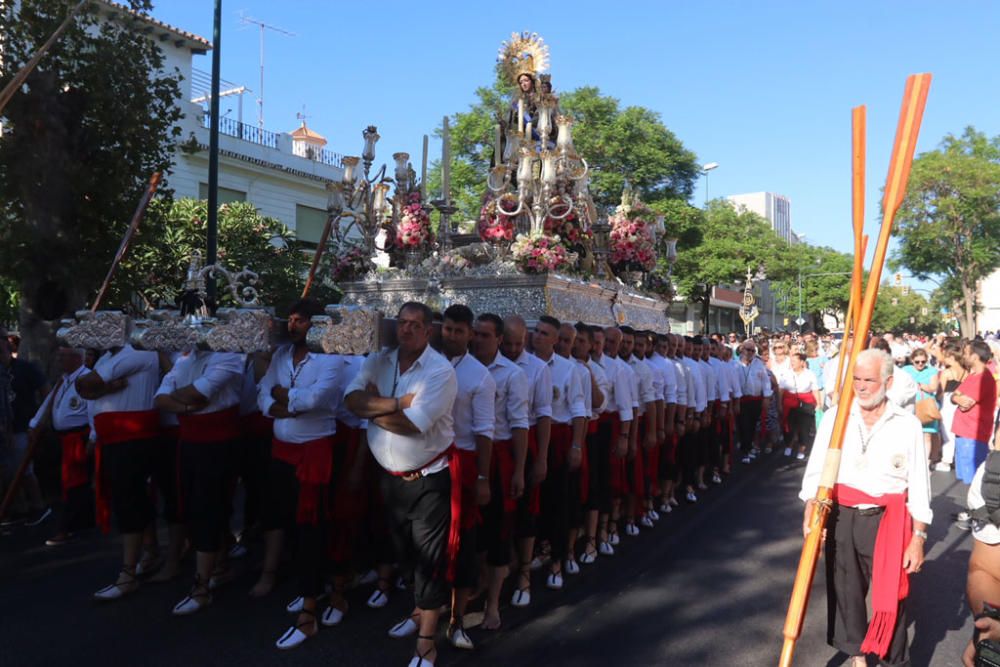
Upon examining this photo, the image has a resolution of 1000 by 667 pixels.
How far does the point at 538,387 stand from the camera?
540cm

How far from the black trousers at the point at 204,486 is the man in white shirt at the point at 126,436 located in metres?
0.39

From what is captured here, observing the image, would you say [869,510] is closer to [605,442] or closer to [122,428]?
[605,442]

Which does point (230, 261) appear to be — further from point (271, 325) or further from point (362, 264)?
point (271, 325)

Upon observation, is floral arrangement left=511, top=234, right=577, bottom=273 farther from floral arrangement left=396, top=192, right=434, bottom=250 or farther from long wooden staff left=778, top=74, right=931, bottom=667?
long wooden staff left=778, top=74, right=931, bottom=667

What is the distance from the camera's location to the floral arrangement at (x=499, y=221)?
989 cm

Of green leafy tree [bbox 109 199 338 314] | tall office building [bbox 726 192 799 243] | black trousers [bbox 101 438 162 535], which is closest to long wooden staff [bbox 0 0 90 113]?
black trousers [bbox 101 438 162 535]

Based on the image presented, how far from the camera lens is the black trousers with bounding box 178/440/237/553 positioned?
5.14m


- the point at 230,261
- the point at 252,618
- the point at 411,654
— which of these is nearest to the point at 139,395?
the point at 252,618

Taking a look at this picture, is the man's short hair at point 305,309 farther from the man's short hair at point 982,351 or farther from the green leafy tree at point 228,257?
the green leafy tree at point 228,257

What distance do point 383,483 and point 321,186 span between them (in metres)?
23.3

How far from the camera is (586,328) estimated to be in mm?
6438

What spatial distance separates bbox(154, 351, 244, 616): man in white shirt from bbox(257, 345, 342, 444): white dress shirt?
11.3 inches

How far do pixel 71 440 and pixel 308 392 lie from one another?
10.1 ft

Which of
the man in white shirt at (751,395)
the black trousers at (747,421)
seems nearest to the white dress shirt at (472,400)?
the man in white shirt at (751,395)
